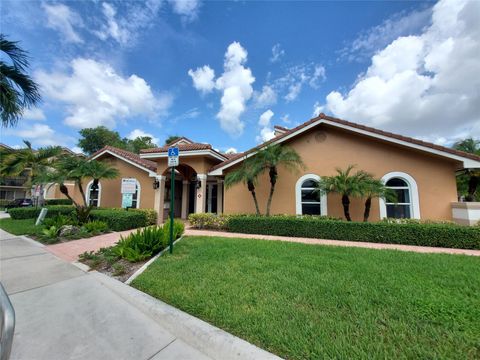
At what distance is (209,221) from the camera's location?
10961mm

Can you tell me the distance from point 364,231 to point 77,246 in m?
10.9

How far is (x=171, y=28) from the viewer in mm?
10461

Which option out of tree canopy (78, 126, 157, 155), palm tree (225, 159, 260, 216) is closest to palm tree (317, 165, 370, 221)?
palm tree (225, 159, 260, 216)

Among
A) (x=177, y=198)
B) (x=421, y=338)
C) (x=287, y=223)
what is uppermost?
(x=177, y=198)

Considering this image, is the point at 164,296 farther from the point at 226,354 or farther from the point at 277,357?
the point at 277,357

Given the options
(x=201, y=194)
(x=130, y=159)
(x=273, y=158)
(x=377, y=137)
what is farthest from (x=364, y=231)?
(x=130, y=159)

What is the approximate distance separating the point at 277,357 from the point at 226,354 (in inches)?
24.7

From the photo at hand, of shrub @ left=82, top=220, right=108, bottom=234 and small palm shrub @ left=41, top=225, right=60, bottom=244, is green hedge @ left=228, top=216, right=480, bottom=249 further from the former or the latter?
small palm shrub @ left=41, top=225, right=60, bottom=244

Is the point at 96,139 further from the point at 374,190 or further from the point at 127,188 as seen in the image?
the point at 374,190

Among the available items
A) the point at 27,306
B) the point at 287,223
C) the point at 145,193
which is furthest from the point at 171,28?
the point at 27,306

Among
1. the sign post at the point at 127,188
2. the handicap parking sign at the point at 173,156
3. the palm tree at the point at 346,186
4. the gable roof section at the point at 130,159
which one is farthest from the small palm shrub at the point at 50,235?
Result: the palm tree at the point at 346,186

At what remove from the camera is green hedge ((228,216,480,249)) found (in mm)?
7141

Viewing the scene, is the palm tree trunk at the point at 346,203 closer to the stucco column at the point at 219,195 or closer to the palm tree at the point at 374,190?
the palm tree at the point at 374,190

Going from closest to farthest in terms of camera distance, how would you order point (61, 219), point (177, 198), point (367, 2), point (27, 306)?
point (27, 306), point (367, 2), point (61, 219), point (177, 198)
